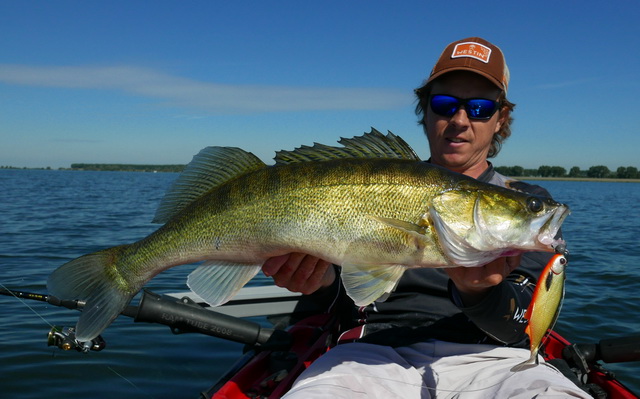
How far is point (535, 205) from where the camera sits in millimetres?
2508

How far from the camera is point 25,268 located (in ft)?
31.1

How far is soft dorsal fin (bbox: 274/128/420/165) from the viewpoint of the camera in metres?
Result: 2.84

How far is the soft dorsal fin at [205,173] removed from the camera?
2938 millimetres

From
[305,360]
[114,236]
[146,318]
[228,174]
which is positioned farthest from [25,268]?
[228,174]

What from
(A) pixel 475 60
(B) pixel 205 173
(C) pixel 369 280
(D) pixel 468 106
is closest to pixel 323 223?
(C) pixel 369 280

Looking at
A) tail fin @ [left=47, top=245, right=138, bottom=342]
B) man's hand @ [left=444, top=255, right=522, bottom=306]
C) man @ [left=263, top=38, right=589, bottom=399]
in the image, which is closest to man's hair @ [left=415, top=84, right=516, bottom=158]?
man @ [left=263, top=38, right=589, bottom=399]

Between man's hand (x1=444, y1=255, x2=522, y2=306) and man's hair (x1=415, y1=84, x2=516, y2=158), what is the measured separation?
1789mm

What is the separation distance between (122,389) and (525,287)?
13.5 ft

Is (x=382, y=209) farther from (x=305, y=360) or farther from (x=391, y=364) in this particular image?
(x=305, y=360)

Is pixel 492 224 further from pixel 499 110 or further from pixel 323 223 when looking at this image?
pixel 499 110

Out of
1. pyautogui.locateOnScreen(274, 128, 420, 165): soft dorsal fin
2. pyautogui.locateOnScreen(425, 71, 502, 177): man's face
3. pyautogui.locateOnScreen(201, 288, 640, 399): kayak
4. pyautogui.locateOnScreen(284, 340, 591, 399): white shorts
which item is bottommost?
pyautogui.locateOnScreen(201, 288, 640, 399): kayak

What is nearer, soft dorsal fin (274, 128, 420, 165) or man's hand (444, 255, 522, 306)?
man's hand (444, 255, 522, 306)

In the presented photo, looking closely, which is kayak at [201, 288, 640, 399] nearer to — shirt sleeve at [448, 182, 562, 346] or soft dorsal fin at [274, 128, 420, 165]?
shirt sleeve at [448, 182, 562, 346]

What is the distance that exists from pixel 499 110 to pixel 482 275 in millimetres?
1886
